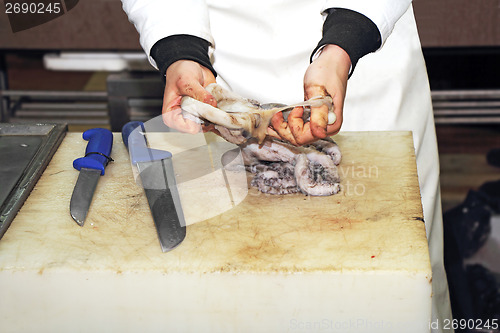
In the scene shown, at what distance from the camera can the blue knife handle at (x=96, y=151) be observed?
1.27 meters

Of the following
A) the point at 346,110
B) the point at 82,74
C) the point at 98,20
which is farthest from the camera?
the point at 82,74

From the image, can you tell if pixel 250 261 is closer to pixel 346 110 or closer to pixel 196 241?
pixel 196 241

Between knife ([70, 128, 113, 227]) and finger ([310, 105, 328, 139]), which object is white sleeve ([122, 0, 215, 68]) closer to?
knife ([70, 128, 113, 227])

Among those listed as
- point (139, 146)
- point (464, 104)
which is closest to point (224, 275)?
point (139, 146)

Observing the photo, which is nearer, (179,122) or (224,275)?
(224,275)

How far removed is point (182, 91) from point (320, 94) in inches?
11.5

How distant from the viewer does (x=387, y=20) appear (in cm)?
130

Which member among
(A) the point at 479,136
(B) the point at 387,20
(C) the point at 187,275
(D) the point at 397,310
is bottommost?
(A) the point at 479,136

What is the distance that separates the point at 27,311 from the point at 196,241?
12.6 inches

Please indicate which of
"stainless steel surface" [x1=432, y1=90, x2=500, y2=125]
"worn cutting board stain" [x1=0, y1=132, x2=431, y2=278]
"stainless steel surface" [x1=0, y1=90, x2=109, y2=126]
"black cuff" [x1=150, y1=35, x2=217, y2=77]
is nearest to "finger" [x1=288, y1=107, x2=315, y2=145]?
"worn cutting board stain" [x1=0, y1=132, x2=431, y2=278]

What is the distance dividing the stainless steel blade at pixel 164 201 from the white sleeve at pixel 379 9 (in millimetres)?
531

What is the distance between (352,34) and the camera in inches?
49.4

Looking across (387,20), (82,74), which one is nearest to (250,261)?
(387,20)

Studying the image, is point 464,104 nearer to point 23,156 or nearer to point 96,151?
point 96,151
